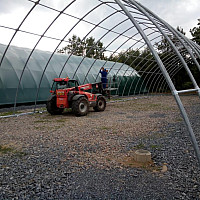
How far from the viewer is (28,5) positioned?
8.08m

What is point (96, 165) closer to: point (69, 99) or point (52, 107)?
point (69, 99)

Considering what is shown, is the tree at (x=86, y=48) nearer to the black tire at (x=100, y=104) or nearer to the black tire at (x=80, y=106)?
the black tire at (x=100, y=104)

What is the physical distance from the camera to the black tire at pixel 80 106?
9820mm

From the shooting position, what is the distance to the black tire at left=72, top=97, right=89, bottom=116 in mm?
9820

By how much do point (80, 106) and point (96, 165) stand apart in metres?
6.36

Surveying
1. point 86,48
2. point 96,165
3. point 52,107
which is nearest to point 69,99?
point 52,107

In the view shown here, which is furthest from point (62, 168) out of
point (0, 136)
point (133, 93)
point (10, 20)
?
point (133, 93)

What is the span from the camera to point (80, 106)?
1023 centimetres

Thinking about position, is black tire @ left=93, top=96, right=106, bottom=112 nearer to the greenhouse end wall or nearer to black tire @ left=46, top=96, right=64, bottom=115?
the greenhouse end wall

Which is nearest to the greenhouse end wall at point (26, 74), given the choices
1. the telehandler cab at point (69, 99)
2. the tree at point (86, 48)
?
the tree at point (86, 48)

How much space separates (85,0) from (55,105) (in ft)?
17.7

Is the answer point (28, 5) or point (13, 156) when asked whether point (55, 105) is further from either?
point (13, 156)

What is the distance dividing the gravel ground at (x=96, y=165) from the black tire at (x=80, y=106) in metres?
3.09

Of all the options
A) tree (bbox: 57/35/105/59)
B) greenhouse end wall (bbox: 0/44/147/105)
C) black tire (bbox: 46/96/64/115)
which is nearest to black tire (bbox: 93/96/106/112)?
greenhouse end wall (bbox: 0/44/147/105)
